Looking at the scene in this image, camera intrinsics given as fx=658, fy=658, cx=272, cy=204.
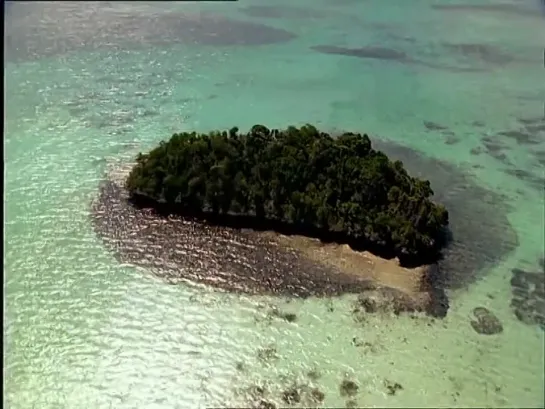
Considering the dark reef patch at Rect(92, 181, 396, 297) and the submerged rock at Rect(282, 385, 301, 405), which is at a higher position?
the dark reef patch at Rect(92, 181, 396, 297)

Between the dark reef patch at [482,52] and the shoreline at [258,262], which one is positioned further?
the dark reef patch at [482,52]

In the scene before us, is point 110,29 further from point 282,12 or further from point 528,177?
point 528,177

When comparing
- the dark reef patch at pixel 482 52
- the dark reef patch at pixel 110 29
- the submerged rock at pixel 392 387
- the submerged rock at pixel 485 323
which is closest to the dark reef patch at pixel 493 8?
the dark reef patch at pixel 482 52

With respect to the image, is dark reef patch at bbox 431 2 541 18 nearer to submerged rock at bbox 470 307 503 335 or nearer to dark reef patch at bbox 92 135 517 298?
dark reef patch at bbox 92 135 517 298

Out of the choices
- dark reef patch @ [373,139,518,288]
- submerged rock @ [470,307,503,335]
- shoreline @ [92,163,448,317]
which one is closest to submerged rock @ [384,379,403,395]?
shoreline @ [92,163,448,317]

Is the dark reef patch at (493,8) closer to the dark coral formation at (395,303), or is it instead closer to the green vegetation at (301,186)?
the green vegetation at (301,186)

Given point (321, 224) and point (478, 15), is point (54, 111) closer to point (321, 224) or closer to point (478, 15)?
point (321, 224)

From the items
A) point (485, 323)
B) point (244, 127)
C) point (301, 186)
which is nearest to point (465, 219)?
point (485, 323)

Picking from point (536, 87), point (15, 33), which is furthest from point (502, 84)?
point (15, 33)
